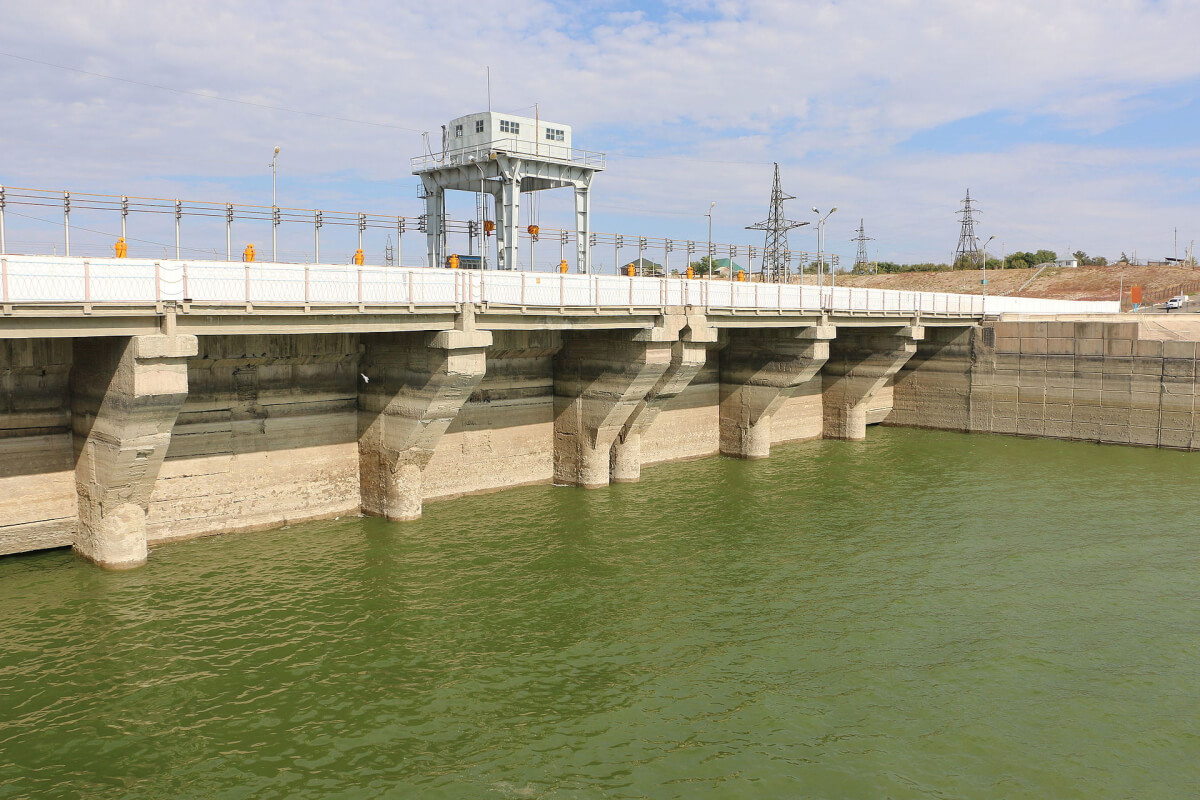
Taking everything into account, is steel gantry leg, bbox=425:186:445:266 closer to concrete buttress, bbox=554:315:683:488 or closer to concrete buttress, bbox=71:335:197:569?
concrete buttress, bbox=554:315:683:488

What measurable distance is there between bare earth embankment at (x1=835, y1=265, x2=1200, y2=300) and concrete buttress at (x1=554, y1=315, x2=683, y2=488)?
6851cm

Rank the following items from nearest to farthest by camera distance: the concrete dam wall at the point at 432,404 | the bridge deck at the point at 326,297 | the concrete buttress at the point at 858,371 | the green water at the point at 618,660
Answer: the green water at the point at 618,660, the bridge deck at the point at 326,297, the concrete dam wall at the point at 432,404, the concrete buttress at the point at 858,371

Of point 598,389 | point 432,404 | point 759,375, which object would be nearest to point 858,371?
point 759,375

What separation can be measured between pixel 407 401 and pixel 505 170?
14.0 meters

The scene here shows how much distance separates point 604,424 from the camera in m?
34.1

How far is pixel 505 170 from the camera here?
123ft

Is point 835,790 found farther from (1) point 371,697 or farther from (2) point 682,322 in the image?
(2) point 682,322

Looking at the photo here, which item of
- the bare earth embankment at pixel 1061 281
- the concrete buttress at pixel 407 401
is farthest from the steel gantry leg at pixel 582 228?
the bare earth embankment at pixel 1061 281

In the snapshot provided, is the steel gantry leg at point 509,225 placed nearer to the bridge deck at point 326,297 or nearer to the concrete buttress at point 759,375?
the bridge deck at point 326,297

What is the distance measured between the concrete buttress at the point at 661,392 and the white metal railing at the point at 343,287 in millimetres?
1331

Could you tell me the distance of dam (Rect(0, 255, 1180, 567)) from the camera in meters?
21.7

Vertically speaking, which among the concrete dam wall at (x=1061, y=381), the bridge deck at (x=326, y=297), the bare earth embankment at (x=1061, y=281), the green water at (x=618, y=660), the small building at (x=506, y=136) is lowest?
the green water at (x=618, y=660)

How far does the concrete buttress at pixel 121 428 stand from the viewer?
69.2ft

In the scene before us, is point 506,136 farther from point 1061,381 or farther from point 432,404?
point 1061,381
